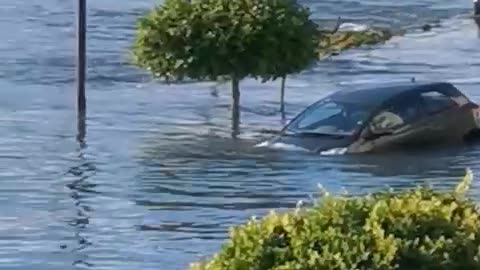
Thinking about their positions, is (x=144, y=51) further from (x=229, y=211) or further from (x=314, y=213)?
(x=314, y=213)

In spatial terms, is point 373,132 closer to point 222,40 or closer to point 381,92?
point 381,92

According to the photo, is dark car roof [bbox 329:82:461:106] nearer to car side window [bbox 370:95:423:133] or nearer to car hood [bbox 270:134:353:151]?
car side window [bbox 370:95:423:133]

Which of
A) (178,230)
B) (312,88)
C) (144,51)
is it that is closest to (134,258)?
(178,230)

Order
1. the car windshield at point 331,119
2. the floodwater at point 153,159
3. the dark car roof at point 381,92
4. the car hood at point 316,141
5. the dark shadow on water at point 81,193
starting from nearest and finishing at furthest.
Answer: the dark shadow on water at point 81,193 < the floodwater at point 153,159 < the car hood at point 316,141 < the car windshield at point 331,119 < the dark car roof at point 381,92

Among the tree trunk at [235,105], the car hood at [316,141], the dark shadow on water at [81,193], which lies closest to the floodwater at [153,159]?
the dark shadow on water at [81,193]

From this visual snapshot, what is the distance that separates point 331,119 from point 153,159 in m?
3.08

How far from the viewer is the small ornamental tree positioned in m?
29.4

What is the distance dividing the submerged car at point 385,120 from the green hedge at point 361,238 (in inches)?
705

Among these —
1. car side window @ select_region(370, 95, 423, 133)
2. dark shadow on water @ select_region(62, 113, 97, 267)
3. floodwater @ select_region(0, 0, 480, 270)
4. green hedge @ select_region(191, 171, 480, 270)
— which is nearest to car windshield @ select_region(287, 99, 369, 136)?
car side window @ select_region(370, 95, 423, 133)

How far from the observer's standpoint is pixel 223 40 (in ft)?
96.2

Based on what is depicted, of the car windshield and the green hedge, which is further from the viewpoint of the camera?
the car windshield

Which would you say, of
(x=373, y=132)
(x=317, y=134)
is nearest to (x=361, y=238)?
(x=373, y=132)

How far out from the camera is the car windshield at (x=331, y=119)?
26.5 meters

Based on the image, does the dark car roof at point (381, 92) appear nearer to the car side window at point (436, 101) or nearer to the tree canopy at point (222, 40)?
the car side window at point (436, 101)
